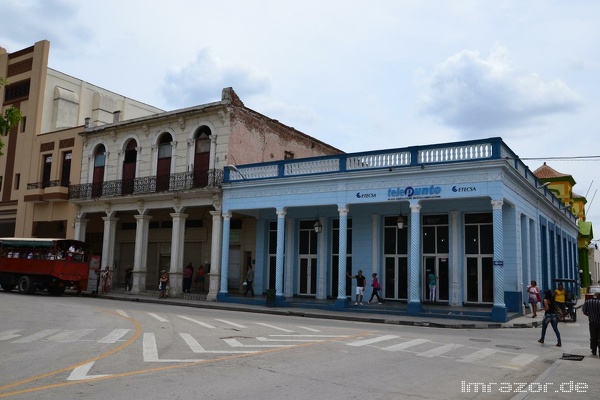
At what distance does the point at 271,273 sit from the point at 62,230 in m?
17.3

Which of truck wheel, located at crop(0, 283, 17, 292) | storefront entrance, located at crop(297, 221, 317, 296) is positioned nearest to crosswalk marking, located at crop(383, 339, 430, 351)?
storefront entrance, located at crop(297, 221, 317, 296)

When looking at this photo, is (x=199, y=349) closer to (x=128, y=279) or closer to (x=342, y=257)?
(x=342, y=257)


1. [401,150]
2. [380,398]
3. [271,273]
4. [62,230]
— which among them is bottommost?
[380,398]

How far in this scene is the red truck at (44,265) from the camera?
26.9 m

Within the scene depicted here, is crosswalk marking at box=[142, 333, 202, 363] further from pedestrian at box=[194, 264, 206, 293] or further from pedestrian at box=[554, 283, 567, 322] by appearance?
pedestrian at box=[194, 264, 206, 293]

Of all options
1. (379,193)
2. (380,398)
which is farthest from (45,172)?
(380,398)

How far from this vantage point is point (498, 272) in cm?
1922

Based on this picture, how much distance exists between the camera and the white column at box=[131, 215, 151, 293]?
30391 millimetres

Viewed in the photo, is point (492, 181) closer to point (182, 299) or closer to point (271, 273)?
point (271, 273)

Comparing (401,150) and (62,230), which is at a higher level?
(401,150)

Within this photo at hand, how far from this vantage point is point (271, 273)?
92.8 ft

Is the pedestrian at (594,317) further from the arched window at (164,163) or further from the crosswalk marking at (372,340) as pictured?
the arched window at (164,163)

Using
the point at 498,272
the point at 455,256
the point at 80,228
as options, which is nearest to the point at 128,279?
the point at 80,228

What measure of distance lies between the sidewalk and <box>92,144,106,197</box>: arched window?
6515 millimetres
